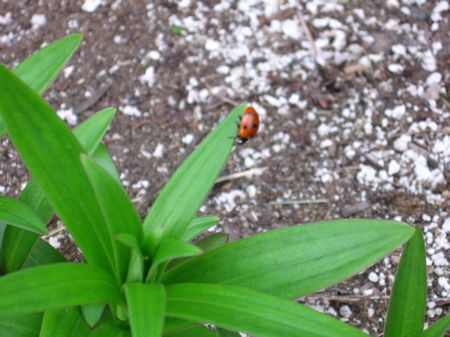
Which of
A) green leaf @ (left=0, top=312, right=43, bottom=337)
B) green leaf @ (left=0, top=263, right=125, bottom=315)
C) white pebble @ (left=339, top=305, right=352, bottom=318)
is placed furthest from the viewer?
white pebble @ (left=339, top=305, right=352, bottom=318)

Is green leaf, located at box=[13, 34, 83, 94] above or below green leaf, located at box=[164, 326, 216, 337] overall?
above

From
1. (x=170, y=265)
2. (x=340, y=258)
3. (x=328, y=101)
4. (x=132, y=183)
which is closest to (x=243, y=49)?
(x=328, y=101)

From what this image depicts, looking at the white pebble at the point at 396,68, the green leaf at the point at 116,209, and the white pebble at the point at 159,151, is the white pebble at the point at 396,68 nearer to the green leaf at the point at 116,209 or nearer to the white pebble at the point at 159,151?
the white pebble at the point at 159,151

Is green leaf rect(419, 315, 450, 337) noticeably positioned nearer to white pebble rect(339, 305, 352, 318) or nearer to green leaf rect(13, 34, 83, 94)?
white pebble rect(339, 305, 352, 318)

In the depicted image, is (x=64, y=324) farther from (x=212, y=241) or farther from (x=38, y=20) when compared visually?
(x=38, y=20)

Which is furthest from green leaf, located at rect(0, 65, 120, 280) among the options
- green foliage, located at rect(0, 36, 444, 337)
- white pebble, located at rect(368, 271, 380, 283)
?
white pebble, located at rect(368, 271, 380, 283)

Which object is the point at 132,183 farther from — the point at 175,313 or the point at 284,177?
the point at 175,313
